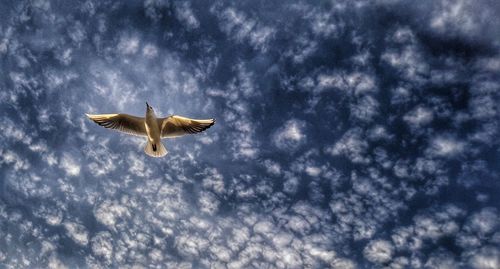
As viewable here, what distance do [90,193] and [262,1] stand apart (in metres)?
14.3

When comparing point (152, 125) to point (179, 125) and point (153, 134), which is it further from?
point (179, 125)

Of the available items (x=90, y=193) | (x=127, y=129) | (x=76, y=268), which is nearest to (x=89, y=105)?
(x=90, y=193)

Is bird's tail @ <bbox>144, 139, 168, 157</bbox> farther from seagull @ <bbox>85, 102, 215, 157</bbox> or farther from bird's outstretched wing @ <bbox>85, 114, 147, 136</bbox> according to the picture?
bird's outstretched wing @ <bbox>85, 114, 147, 136</bbox>

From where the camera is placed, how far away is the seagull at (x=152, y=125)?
935 centimetres

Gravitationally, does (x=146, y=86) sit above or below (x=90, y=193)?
above

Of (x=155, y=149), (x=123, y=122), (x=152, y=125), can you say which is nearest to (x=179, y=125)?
(x=152, y=125)

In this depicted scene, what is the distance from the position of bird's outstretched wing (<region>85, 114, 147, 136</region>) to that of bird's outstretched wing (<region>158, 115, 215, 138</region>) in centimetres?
61

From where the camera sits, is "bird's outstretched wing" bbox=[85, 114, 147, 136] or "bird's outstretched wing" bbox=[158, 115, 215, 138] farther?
"bird's outstretched wing" bbox=[85, 114, 147, 136]

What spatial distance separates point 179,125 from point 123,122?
1580 millimetres

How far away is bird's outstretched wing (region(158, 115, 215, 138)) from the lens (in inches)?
363

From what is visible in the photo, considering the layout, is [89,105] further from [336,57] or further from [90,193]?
[336,57]

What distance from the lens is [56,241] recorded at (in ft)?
73.4

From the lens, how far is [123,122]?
32.2ft

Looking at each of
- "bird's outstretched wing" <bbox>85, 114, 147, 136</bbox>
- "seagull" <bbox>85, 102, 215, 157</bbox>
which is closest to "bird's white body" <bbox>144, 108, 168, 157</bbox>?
"seagull" <bbox>85, 102, 215, 157</bbox>
